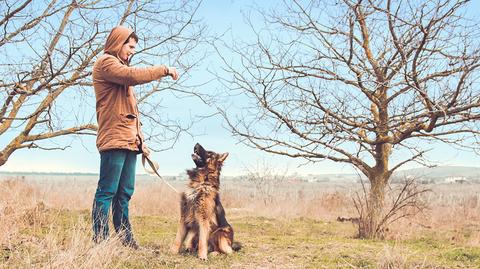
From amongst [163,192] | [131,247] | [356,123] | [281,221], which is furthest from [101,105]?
[163,192]

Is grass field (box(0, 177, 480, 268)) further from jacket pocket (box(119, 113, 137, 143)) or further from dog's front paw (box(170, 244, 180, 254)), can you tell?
jacket pocket (box(119, 113, 137, 143))

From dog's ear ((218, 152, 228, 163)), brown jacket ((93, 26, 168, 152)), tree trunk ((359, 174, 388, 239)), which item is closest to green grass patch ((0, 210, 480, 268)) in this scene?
brown jacket ((93, 26, 168, 152))

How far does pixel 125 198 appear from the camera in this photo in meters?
4.96

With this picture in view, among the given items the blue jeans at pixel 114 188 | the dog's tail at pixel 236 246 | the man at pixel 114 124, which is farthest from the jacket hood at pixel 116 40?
the dog's tail at pixel 236 246

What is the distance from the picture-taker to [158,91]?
9.30 metres

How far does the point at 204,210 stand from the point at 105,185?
0.99m

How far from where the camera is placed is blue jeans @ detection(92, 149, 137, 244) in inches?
183

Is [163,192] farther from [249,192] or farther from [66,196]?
[249,192]

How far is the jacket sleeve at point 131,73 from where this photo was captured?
Result: 14.5 ft

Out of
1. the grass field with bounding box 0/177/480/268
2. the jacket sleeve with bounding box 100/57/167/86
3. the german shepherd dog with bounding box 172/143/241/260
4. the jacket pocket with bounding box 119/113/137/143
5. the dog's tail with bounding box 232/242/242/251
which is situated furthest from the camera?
the dog's tail with bounding box 232/242/242/251

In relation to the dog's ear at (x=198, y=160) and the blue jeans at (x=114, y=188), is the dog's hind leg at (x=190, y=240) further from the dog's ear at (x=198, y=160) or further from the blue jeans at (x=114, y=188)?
the dog's ear at (x=198, y=160)

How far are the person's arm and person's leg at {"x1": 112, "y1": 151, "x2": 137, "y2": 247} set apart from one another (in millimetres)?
747

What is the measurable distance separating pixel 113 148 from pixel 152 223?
5187 mm

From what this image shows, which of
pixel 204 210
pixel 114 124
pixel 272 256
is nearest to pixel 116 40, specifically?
pixel 114 124
